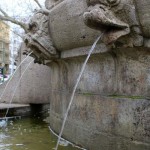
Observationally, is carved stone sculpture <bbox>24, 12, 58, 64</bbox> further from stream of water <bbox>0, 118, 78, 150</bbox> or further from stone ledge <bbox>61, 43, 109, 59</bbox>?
stream of water <bbox>0, 118, 78, 150</bbox>

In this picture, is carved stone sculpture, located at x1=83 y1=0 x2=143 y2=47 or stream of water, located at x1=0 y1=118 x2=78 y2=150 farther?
stream of water, located at x1=0 y1=118 x2=78 y2=150

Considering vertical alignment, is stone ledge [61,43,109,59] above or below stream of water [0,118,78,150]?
above

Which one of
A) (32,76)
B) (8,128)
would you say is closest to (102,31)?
(8,128)

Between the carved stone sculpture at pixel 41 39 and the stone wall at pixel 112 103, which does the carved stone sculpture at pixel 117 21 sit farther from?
the carved stone sculpture at pixel 41 39

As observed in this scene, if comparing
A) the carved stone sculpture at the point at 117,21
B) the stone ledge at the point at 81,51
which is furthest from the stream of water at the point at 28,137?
the carved stone sculpture at the point at 117,21

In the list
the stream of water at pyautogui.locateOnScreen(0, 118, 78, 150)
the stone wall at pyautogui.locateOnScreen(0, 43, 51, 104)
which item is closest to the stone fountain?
the stream of water at pyautogui.locateOnScreen(0, 118, 78, 150)

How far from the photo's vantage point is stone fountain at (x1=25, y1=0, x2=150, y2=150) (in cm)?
422

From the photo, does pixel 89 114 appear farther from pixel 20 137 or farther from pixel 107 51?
pixel 20 137

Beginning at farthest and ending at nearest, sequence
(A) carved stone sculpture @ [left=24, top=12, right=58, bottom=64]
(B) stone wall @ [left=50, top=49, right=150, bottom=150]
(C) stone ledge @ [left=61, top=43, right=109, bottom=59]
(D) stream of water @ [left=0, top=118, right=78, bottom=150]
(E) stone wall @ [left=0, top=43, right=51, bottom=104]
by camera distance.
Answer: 1. (E) stone wall @ [left=0, top=43, right=51, bottom=104]
2. (A) carved stone sculpture @ [left=24, top=12, right=58, bottom=64]
3. (D) stream of water @ [left=0, top=118, right=78, bottom=150]
4. (C) stone ledge @ [left=61, top=43, right=109, bottom=59]
5. (B) stone wall @ [left=50, top=49, right=150, bottom=150]

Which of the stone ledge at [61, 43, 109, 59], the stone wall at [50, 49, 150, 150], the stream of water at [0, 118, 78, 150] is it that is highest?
the stone ledge at [61, 43, 109, 59]

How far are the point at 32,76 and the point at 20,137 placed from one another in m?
4.14

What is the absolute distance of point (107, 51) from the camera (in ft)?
15.1

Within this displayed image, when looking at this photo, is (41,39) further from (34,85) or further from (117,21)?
(34,85)

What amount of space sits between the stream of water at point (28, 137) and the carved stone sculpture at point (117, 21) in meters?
1.87
